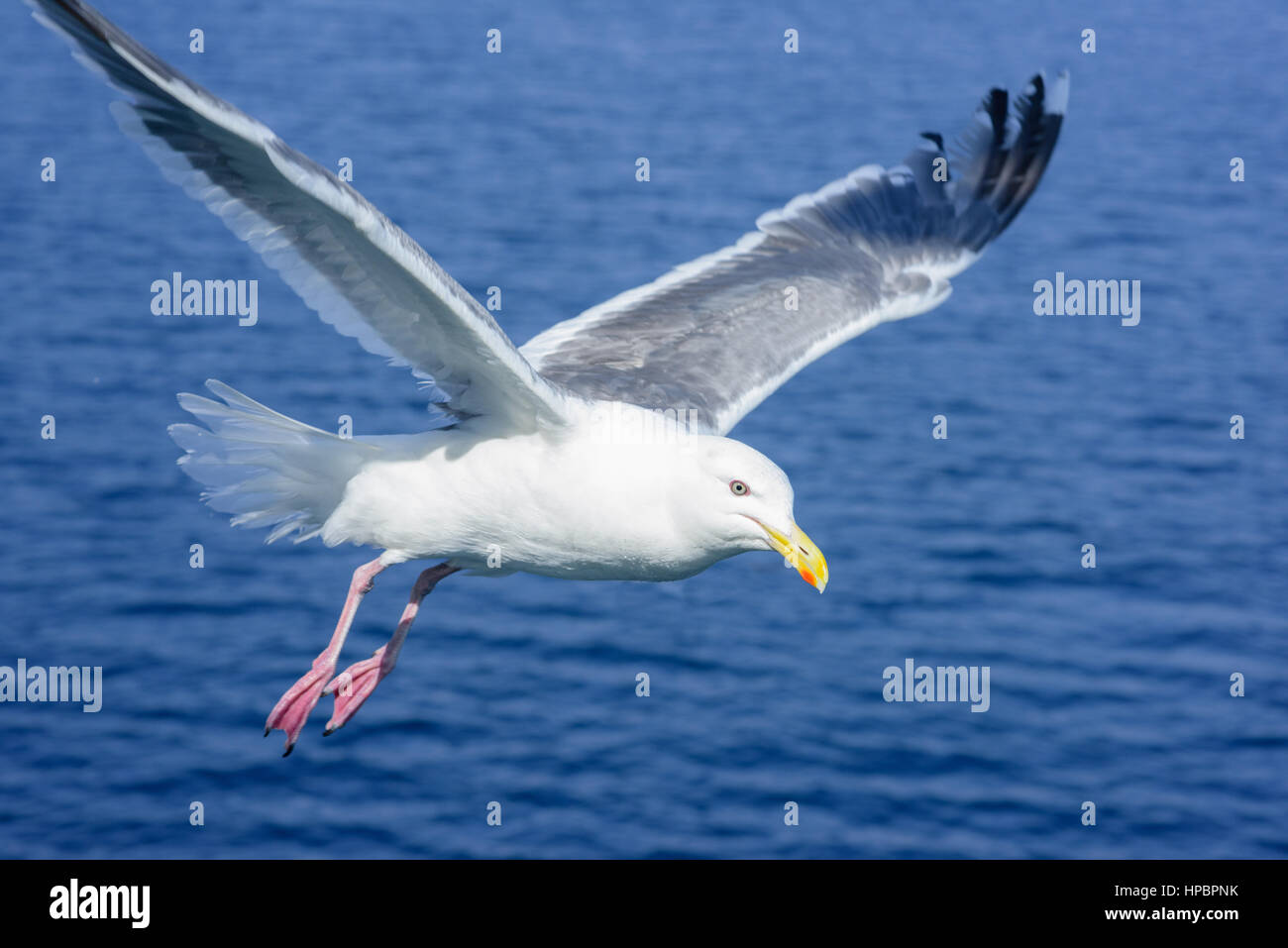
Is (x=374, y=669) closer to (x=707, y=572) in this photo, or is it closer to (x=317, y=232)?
(x=317, y=232)

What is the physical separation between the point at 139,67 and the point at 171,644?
54.1ft

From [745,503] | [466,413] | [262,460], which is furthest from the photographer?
[262,460]

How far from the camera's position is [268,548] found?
24.1 meters

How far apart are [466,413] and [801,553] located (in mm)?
1942

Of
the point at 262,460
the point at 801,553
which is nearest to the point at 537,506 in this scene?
the point at 801,553

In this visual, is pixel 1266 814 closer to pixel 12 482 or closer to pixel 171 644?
pixel 171 644

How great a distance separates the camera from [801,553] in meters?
8.02

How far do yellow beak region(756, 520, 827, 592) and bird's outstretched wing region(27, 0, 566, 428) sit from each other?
121cm

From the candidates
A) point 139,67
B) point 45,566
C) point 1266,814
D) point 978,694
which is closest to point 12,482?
point 45,566

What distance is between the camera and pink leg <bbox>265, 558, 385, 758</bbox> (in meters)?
9.19

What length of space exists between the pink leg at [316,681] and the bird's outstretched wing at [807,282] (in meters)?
1.53

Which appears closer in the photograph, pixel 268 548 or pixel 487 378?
pixel 487 378

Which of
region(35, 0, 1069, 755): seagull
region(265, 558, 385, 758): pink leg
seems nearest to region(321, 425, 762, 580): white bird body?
region(35, 0, 1069, 755): seagull

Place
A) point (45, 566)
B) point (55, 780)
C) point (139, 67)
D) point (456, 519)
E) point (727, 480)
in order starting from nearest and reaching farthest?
point (139, 67) → point (727, 480) → point (456, 519) → point (55, 780) → point (45, 566)
